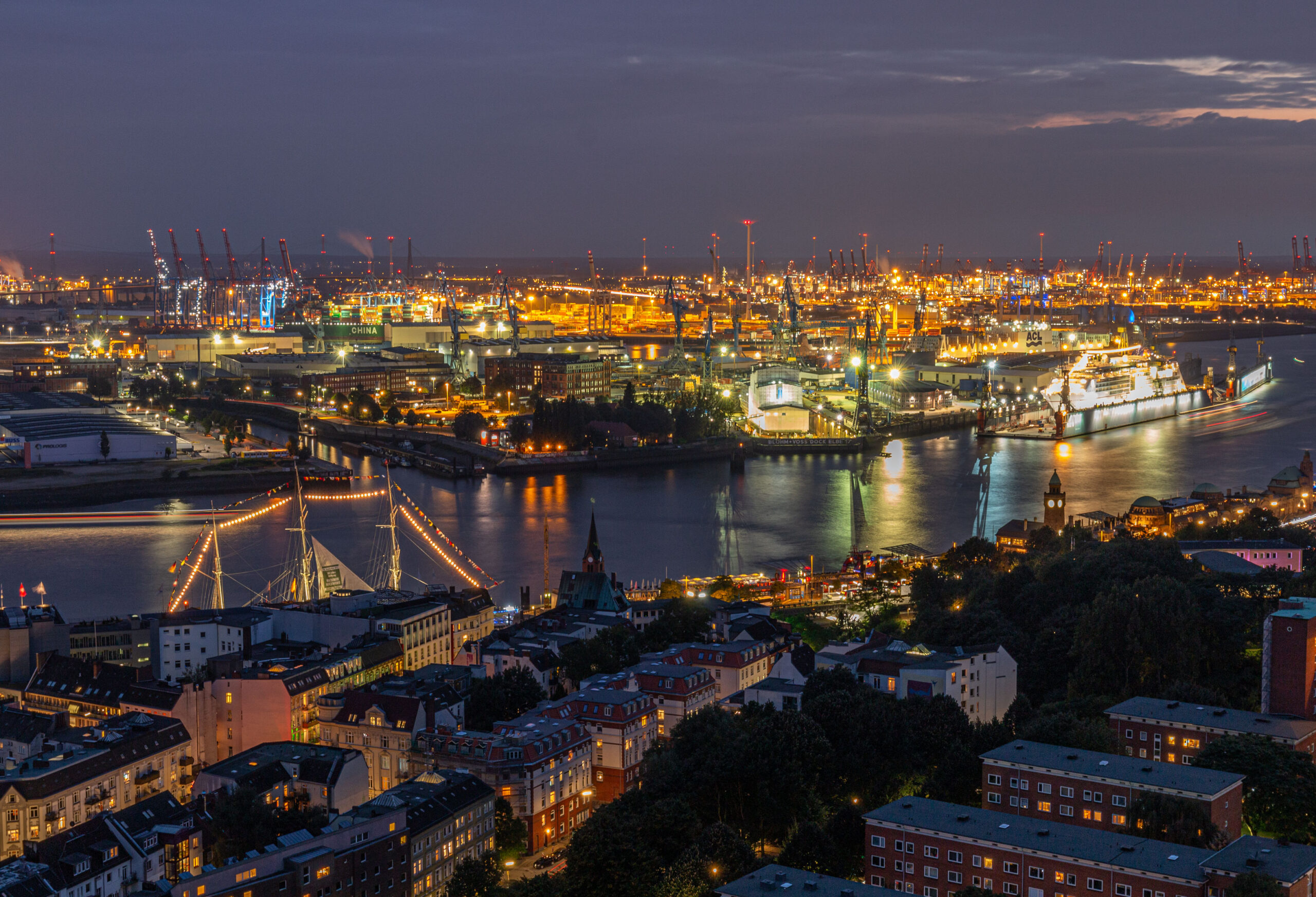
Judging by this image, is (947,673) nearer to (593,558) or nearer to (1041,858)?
(1041,858)

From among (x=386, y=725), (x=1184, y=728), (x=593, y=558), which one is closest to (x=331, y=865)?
(x=386, y=725)

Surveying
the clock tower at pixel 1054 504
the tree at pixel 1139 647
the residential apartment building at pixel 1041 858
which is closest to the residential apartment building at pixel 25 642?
the residential apartment building at pixel 1041 858


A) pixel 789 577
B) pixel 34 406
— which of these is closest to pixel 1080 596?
pixel 789 577

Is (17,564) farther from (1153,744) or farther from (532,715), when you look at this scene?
(1153,744)

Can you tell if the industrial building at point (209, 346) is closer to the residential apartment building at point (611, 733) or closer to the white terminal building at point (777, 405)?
the white terminal building at point (777, 405)

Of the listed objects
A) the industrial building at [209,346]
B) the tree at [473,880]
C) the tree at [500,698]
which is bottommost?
the tree at [473,880]

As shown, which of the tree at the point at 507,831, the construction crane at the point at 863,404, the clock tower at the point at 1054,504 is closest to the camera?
the tree at the point at 507,831

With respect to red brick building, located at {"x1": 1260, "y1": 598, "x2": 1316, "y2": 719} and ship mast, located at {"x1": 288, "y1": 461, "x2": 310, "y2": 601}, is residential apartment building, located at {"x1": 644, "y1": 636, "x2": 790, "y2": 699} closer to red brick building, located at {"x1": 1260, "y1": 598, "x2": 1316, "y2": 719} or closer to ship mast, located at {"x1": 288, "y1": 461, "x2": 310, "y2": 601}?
red brick building, located at {"x1": 1260, "y1": 598, "x2": 1316, "y2": 719}
